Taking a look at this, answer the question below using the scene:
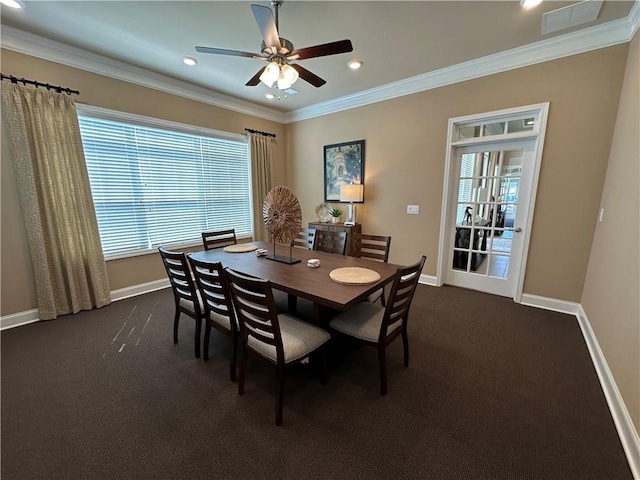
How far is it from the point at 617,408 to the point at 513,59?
10.9 ft

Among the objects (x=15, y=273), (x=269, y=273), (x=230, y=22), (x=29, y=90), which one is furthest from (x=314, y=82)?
(x=15, y=273)

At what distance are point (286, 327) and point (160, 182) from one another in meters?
3.11

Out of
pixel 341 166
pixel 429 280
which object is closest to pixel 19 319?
pixel 341 166

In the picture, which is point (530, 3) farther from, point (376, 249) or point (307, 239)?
point (307, 239)

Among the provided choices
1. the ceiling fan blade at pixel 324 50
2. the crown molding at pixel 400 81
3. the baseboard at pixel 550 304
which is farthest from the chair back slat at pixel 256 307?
the crown molding at pixel 400 81

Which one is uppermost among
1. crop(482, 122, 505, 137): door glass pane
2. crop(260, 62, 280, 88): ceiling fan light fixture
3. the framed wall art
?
crop(260, 62, 280, 88): ceiling fan light fixture

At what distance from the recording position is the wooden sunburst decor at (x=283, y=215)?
2.37 metres

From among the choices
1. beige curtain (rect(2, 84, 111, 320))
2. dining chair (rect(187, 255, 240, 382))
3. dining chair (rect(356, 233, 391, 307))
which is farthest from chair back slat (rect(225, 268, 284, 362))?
beige curtain (rect(2, 84, 111, 320))

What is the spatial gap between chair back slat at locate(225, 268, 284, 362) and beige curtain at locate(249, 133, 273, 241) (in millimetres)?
3377

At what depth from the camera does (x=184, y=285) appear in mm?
2135

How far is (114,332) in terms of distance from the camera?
259 cm

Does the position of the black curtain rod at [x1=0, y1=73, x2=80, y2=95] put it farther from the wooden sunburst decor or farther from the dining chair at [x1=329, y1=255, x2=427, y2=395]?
the dining chair at [x1=329, y1=255, x2=427, y2=395]

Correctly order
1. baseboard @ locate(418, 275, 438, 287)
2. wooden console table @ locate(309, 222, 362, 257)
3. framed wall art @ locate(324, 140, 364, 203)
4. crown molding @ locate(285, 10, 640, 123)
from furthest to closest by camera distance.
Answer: framed wall art @ locate(324, 140, 364, 203) → wooden console table @ locate(309, 222, 362, 257) → baseboard @ locate(418, 275, 438, 287) → crown molding @ locate(285, 10, 640, 123)

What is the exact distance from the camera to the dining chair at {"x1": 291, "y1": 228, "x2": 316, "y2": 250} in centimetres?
310
